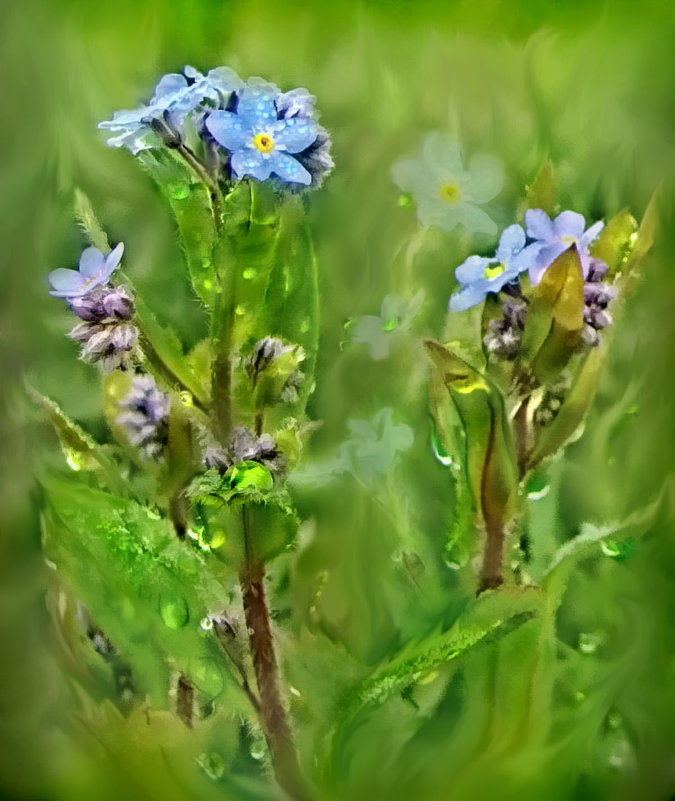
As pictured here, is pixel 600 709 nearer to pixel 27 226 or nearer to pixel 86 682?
pixel 86 682

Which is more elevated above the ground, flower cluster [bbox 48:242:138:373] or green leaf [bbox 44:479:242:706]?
flower cluster [bbox 48:242:138:373]

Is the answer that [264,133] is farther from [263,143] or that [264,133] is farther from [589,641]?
[589,641]

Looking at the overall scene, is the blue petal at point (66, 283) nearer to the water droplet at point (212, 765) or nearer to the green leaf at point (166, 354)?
the green leaf at point (166, 354)

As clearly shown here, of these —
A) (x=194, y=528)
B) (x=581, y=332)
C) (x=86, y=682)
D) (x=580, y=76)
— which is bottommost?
(x=86, y=682)

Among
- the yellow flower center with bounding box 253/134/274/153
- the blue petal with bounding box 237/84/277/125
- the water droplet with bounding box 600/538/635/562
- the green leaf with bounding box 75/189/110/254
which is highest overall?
the blue petal with bounding box 237/84/277/125

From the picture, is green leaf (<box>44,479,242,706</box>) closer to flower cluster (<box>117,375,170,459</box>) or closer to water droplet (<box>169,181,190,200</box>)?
flower cluster (<box>117,375,170,459</box>)

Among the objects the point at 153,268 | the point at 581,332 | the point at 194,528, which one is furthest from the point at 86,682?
the point at 581,332

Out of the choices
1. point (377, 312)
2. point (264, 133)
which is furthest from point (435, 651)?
point (264, 133)

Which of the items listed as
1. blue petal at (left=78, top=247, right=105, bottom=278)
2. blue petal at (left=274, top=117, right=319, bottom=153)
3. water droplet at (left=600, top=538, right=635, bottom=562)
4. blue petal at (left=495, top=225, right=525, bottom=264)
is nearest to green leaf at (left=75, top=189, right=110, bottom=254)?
blue petal at (left=78, top=247, right=105, bottom=278)
